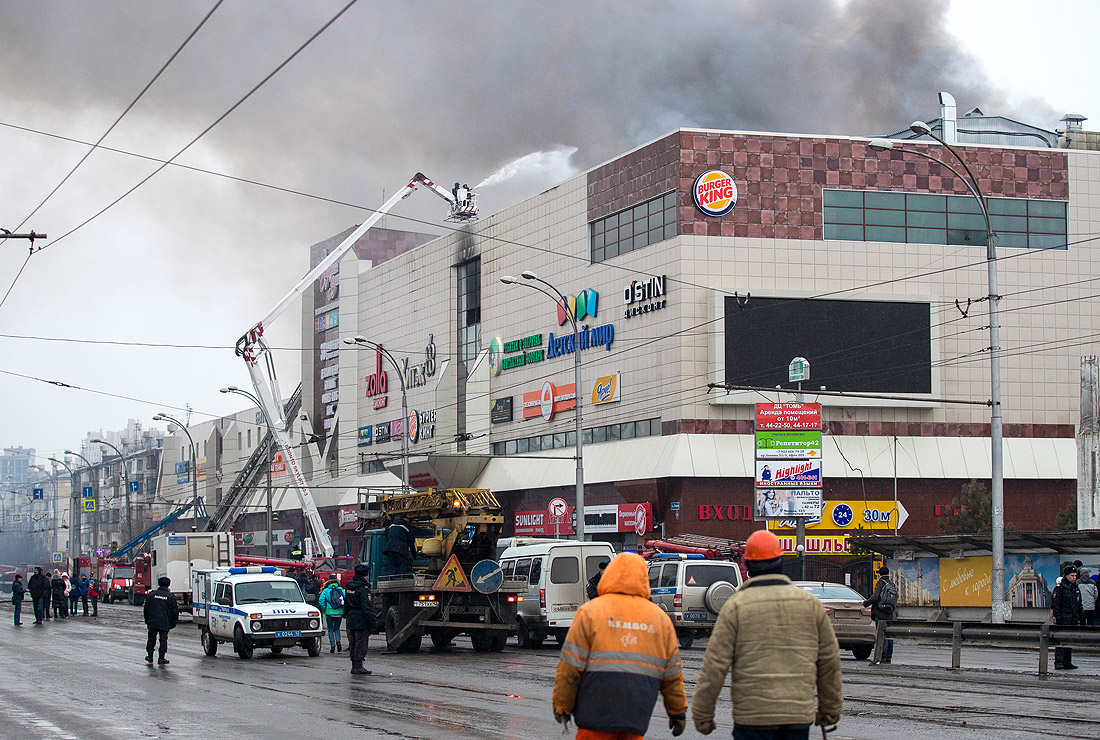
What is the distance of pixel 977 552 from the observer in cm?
3566

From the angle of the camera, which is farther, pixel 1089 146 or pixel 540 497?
pixel 1089 146

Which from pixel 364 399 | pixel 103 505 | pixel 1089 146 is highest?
pixel 1089 146

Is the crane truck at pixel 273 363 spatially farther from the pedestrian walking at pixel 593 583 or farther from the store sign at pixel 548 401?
the pedestrian walking at pixel 593 583

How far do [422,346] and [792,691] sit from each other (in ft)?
215

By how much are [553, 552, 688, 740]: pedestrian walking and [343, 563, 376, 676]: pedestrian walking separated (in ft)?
46.7

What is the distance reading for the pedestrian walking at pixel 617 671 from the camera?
273 inches

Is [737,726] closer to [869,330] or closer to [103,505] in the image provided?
[869,330]

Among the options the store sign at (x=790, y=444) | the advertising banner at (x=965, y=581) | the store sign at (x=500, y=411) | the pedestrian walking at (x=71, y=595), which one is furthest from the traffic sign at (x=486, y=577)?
the store sign at (x=500, y=411)

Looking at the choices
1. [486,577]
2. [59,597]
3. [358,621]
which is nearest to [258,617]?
[486,577]

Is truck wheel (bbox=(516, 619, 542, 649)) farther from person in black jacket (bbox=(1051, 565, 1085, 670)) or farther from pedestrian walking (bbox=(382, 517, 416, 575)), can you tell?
person in black jacket (bbox=(1051, 565, 1085, 670))

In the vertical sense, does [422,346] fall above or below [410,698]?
above

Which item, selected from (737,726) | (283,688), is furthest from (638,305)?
(737,726)

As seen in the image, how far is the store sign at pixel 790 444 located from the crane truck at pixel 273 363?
3030 cm

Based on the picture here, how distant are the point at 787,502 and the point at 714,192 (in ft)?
54.4
